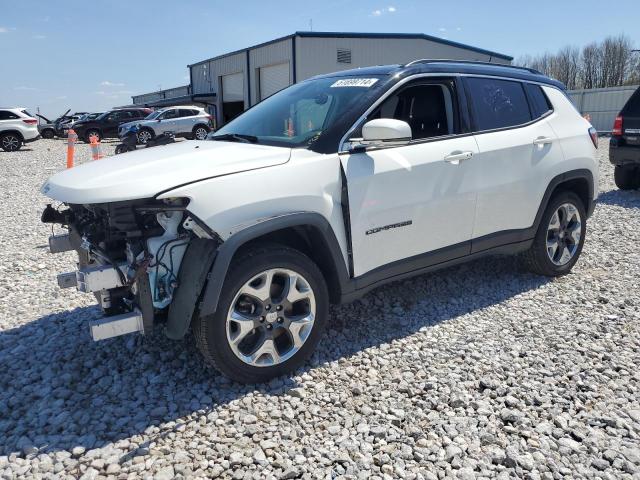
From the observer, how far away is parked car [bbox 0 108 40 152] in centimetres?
2050

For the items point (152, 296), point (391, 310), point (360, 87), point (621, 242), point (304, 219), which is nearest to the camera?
point (152, 296)

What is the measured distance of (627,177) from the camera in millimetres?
9727

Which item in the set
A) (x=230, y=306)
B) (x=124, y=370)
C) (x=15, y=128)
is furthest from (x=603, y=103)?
(x=124, y=370)

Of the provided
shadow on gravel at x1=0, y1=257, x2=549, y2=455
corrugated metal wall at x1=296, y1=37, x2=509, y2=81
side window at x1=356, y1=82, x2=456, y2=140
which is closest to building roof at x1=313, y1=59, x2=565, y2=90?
side window at x1=356, y1=82, x2=456, y2=140

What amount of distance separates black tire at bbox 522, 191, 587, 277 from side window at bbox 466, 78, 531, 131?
821 millimetres

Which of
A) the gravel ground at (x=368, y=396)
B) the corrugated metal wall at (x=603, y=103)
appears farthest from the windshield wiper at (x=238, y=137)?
the corrugated metal wall at (x=603, y=103)

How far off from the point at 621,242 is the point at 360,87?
14.1ft

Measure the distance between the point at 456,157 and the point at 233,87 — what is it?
34.5 m

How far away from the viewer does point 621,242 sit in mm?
6301

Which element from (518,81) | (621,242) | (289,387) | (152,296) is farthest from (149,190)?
(621,242)

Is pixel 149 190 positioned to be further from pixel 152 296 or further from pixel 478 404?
pixel 478 404

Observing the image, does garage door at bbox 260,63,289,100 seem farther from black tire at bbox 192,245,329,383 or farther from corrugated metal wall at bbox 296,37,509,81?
black tire at bbox 192,245,329,383

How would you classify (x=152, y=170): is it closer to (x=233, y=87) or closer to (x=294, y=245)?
(x=294, y=245)

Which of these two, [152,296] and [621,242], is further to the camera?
[621,242]
